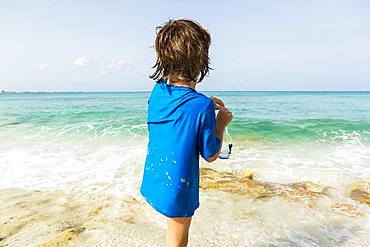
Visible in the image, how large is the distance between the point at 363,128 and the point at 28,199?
1494cm

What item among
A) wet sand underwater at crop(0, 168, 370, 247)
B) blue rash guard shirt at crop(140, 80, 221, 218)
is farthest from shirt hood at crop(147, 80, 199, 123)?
wet sand underwater at crop(0, 168, 370, 247)

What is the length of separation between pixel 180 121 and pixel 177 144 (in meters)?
0.15

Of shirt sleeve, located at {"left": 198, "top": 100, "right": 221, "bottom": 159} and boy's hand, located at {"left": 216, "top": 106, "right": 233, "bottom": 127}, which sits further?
boy's hand, located at {"left": 216, "top": 106, "right": 233, "bottom": 127}

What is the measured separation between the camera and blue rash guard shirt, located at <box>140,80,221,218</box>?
1.69 meters

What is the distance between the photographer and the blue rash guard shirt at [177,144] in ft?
5.55

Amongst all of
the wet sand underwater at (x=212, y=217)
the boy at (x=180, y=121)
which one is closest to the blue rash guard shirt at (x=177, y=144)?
the boy at (x=180, y=121)

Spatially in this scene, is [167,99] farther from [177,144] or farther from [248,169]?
[248,169]

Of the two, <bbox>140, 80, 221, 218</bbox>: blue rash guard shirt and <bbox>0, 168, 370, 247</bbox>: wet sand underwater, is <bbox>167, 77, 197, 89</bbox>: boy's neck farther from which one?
<bbox>0, 168, 370, 247</bbox>: wet sand underwater

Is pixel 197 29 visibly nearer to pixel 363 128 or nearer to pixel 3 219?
pixel 3 219

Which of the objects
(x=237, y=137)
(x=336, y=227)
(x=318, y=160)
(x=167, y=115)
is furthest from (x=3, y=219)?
(x=237, y=137)

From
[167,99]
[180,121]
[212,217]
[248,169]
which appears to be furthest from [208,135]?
[248,169]

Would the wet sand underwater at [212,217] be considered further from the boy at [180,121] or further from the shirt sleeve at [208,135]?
the shirt sleeve at [208,135]

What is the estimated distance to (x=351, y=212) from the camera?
4402 mm

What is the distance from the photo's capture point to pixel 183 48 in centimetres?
168
